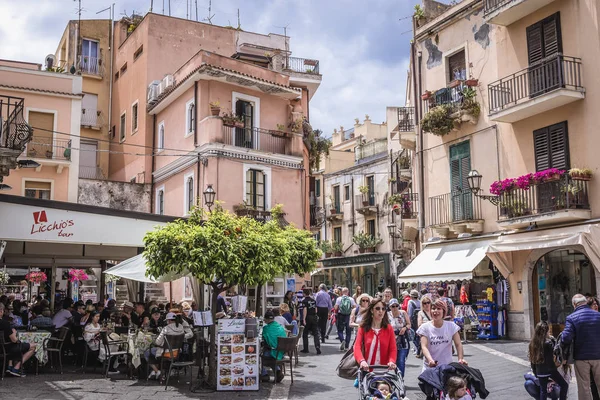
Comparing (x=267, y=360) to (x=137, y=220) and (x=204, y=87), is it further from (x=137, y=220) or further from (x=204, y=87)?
(x=204, y=87)

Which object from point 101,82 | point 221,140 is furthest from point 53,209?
point 101,82

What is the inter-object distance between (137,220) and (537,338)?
1059cm

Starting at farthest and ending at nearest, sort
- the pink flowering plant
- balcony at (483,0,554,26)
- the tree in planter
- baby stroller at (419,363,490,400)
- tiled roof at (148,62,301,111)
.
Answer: the pink flowering plant → tiled roof at (148,62,301,111) → balcony at (483,0,554,26) → the tree in planter → baby stroller at (419,363,490,400)

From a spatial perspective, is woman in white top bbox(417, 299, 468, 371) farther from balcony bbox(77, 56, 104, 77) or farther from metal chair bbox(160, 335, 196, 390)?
balcony bbox(77, 56, 104, 77)

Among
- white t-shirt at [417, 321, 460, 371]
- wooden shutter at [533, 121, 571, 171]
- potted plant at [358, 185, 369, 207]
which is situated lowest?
white t-shirt at [417, 321, 460, 371]

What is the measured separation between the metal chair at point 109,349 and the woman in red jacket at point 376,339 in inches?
272

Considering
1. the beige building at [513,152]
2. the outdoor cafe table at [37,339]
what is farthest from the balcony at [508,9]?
the outdoor cafe table at [37,339]

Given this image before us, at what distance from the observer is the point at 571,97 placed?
16156mm

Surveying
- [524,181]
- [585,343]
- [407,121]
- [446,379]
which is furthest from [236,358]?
[407,121]

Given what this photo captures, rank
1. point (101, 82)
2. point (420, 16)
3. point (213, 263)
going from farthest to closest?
point (101, 82), point (420, 16), point (213, 263)

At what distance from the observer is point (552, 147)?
1709 cm

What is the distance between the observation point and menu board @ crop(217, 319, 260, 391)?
10719mm

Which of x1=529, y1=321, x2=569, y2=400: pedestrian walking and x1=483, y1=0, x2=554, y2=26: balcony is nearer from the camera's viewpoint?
x1=529, y1=321, x2=569, y2=400: pedestrian walking

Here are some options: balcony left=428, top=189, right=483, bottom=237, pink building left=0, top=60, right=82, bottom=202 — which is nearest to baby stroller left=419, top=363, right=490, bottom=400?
balcony left=428, top=189, right=483, bottom=237
